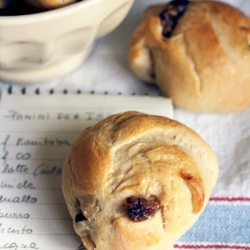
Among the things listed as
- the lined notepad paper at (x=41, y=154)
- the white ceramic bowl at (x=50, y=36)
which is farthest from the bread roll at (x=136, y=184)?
the white ceramic bowl at (x=50, y=36)

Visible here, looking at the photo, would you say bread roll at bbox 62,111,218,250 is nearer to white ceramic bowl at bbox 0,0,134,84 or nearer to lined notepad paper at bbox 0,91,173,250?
lined notepad paper at bbox 0,91,173,250

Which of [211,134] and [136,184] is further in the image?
[211,134]

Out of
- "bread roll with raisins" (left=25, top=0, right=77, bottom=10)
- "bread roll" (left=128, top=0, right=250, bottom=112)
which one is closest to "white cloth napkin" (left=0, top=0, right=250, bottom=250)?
"bread roll" (left=128, top=0, right=250, bottom=112)

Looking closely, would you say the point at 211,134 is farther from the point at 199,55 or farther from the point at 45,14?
the point at 45,14

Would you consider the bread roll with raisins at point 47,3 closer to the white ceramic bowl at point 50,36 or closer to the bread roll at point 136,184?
the white ceramic bowl at point 50,36

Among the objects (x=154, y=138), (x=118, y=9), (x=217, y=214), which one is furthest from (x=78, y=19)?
(x=217, y=214)

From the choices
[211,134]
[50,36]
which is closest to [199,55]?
[211,134]
